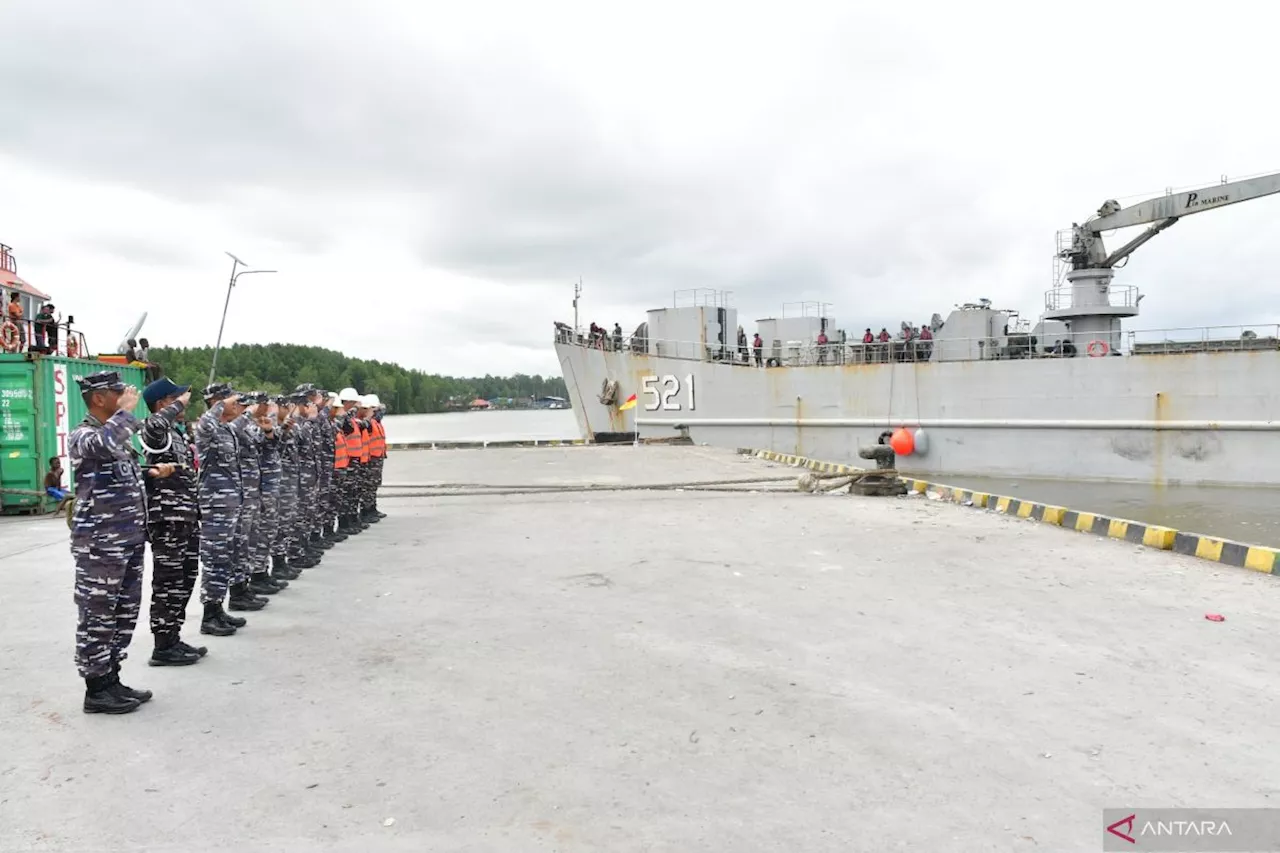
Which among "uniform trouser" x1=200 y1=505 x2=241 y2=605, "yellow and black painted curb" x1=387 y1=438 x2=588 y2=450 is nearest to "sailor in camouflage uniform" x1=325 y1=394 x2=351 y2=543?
"uniform trouser" x1=200 y1=505 x2=241 y2=605

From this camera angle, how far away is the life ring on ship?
9.94 metres

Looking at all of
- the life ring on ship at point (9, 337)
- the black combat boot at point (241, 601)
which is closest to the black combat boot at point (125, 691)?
the black combat boot at point (241, 601)

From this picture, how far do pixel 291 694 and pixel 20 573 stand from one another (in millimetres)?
4236

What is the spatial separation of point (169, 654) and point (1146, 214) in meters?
21.0

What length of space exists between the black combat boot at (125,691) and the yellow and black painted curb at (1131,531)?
7376 millimetres

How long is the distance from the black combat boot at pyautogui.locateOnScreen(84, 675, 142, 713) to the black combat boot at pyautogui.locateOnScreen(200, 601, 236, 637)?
1.11 m

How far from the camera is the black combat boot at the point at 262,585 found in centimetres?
530

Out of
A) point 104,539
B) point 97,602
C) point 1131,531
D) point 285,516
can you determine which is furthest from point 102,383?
point 1131,531

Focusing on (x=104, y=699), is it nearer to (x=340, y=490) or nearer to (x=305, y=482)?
(x=305, y=482)

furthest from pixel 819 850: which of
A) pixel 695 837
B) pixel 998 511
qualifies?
pixel 998 511

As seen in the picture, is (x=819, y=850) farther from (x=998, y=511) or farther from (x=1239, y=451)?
(x=1239, y=451)

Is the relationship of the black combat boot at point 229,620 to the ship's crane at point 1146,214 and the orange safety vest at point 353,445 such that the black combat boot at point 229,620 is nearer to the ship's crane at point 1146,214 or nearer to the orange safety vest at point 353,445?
the orange safety vest at point 353,445

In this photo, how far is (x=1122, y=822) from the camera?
2.42 meters

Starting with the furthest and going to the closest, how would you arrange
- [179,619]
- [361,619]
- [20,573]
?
1. [20,573]
2. [361,619]
3. [179,619]
